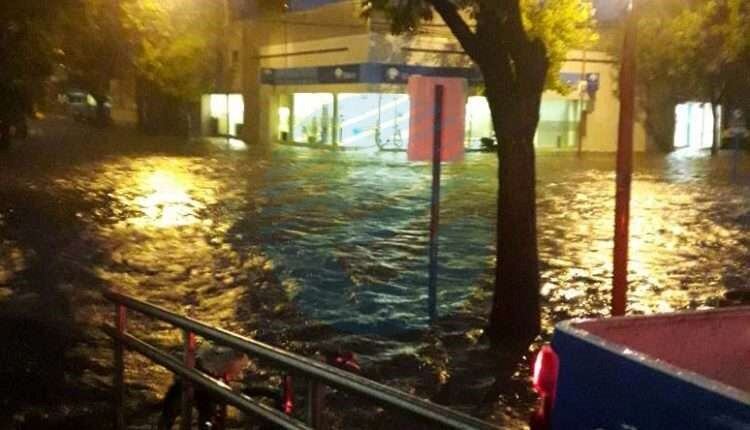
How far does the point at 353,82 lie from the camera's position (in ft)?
153

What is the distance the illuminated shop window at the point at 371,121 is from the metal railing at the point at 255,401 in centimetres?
4133

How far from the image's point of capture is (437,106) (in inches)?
423

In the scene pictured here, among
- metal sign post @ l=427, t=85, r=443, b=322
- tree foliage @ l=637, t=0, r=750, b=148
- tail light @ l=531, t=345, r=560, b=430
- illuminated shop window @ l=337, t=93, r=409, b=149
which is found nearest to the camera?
tail light @ l=531, t=345, r=560, b=430

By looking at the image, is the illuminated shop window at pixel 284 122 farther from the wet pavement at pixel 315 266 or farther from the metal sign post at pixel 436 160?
the metal sign post at pixel 436 160

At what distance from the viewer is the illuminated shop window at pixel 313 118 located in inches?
1994

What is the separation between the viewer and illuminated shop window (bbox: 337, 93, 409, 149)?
159 ft

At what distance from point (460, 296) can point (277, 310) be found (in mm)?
2272

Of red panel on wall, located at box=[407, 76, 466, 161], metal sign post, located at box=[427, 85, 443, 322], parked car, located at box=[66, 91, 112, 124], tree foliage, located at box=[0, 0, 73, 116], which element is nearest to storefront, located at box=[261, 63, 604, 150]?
tree foliage, located at box=[0, 0, 73, 116]

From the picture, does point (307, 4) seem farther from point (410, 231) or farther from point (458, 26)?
point (458, 26)

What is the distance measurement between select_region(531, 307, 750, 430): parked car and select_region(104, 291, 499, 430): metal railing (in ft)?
1.36

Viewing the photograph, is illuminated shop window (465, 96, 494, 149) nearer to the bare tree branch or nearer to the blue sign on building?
the blue sign on building

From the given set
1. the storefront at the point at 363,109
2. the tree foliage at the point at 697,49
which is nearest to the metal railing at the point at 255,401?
the storefront at the point at 363,109

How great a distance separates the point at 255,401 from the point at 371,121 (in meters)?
44.2

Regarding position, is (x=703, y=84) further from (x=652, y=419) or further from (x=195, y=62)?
(x=652, y=419)
